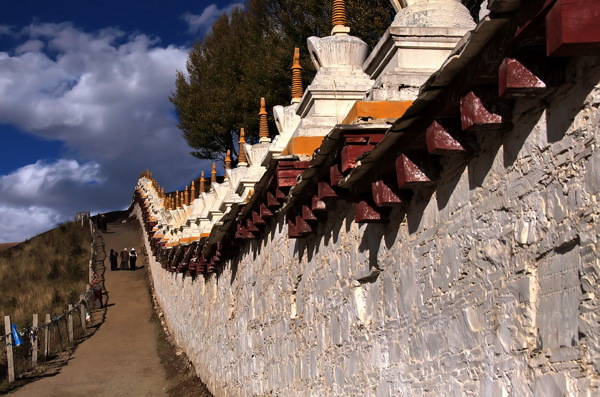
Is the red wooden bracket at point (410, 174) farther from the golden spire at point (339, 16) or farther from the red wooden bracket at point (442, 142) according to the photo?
the golden spire at point (339, 16)

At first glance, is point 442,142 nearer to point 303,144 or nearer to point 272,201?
point 303,144

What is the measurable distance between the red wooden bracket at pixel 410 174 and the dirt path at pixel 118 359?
13.0m

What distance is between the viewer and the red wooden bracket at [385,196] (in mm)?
5312

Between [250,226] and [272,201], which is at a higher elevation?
[272,201]

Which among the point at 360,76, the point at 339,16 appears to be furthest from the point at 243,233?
the point at 339,16

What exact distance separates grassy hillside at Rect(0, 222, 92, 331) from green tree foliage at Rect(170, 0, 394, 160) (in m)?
8.71

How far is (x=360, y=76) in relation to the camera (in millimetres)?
7898

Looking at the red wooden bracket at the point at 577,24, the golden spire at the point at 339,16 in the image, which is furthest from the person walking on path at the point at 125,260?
the red wooden bracket at the point at 577,24

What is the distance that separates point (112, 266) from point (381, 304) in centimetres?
3461

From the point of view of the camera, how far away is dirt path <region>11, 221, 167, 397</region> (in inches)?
689

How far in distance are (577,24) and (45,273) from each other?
119 ft

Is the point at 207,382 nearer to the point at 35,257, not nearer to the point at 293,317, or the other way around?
the point at 293,317

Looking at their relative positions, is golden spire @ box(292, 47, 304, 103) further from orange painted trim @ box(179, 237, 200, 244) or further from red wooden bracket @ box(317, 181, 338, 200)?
orange painted trim @ box(179, 237, 200, 244)

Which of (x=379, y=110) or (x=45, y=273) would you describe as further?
(x=45, y=273)
